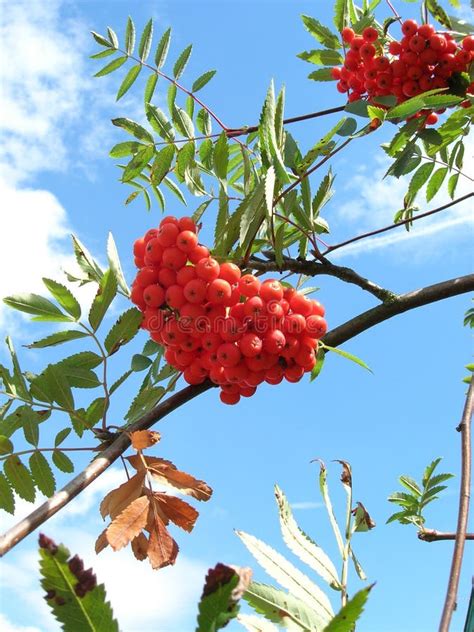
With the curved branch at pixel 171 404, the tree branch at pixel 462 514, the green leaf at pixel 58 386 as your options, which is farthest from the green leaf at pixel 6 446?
the tree branch at pixel 462 514

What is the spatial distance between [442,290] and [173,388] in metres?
0.94

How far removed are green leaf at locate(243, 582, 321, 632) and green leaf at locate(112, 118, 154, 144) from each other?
80.1 inches

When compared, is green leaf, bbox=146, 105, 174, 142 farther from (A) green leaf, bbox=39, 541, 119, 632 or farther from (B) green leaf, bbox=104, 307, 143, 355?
(A) green leaf, bbox=39, 541, 119, 632

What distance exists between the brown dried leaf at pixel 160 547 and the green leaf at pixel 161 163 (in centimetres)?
129

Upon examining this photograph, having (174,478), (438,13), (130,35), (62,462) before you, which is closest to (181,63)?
(130,35)

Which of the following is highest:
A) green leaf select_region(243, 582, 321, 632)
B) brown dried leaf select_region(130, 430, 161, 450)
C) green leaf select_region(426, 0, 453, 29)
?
green leaf select_region(426, 0, 453, 29)

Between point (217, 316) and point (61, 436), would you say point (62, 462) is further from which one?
point (217, 316)

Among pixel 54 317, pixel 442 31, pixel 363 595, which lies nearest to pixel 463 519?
pixel 363 595

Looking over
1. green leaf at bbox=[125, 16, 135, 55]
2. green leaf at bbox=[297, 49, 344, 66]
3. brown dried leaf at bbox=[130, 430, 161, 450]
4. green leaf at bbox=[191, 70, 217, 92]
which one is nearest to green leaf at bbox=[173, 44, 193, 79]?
green leaf at bbox=[191, 70, 217, 92]

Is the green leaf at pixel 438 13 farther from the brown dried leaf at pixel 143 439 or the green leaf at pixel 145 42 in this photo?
the brown dried leaf at pixel 143 439

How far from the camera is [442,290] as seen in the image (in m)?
2.16

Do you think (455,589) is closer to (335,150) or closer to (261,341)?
(261,341)

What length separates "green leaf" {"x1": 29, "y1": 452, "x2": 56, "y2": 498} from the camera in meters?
1.90

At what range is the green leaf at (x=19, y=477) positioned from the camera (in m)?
1.84
